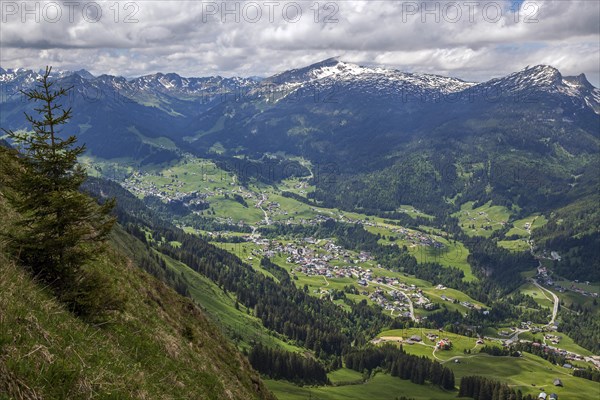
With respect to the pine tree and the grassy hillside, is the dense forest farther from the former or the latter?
the pine tree

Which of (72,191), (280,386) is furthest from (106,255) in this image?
(280,386)

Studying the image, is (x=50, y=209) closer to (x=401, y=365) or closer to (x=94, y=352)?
(x=94, y=352)

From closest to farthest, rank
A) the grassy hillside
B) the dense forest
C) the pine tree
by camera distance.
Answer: the grassy hillside
the pine tree
the dense forest

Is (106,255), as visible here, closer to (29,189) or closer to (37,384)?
(29,189)

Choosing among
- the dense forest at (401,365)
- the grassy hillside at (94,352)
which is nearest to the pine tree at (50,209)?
the grassy hillside at (94,352)

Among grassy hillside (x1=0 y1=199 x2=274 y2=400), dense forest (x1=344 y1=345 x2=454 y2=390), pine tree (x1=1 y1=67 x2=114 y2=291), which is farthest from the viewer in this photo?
dense forest (x1=344 y1=345 x2=454 y2=390)

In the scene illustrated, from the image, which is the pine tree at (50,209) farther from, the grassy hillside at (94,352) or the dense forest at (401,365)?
the dense forest at (401,365)

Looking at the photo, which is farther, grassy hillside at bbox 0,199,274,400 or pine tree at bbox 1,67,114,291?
pine tree at bbox 1,67,114,291

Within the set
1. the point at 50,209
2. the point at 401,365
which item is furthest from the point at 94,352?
the point at 401,365

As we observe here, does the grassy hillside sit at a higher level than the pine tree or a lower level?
lower

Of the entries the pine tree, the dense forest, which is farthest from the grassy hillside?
the dense forest
